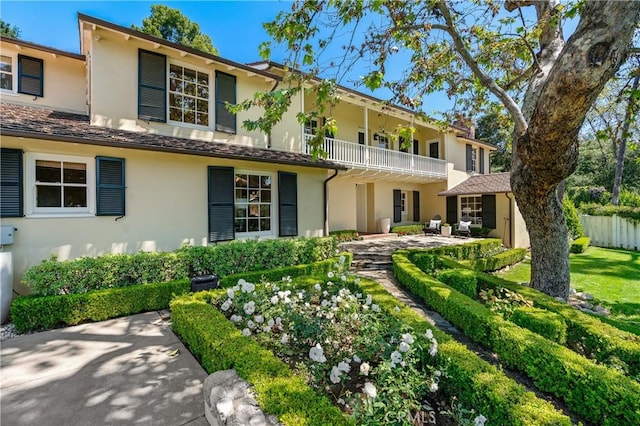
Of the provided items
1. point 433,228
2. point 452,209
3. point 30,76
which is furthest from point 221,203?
point 452,209

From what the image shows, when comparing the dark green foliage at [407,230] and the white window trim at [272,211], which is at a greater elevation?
the white window trim at [272,211]

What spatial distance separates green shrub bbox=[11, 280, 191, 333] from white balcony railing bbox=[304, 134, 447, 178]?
681cm

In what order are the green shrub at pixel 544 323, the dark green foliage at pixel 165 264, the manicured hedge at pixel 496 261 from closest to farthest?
the green shrub at pixel 544 323, the dark green foliage at pixel 165 264, the manicured hedge at pixel 496 261

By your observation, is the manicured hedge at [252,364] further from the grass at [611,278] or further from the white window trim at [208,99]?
the white window trim at [208,99]

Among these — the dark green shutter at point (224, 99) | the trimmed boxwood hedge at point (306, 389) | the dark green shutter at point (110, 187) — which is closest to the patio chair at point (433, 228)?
the dark green shutter at point (224, 99)

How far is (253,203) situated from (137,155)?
325cm

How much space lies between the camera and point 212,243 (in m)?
7.71

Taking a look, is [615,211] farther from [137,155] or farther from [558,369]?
[137,155]

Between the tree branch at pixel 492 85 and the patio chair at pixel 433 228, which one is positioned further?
the patio chair at pixel 433 228

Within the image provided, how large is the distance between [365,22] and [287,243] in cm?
533

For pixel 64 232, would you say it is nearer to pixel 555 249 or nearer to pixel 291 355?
pixel 291 355

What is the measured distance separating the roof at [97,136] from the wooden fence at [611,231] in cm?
1736

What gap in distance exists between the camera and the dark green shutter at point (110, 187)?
6.19m

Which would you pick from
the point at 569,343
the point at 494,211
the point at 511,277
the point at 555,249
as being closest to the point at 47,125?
the point at 569,343
